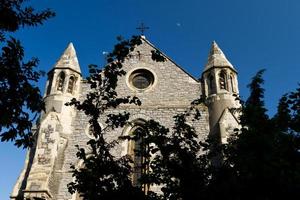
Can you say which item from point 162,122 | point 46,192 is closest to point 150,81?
point 162,122

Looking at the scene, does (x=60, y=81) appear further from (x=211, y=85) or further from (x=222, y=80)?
(x=222, y=80)

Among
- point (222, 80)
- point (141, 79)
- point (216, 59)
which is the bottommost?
point (222, 80)

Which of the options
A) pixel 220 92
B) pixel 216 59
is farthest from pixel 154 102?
pixel 216 59

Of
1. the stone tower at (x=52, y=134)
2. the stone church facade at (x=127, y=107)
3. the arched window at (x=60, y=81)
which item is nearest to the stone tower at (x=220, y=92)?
the stone church facade at (x=127, y=107)

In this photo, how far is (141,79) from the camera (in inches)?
615

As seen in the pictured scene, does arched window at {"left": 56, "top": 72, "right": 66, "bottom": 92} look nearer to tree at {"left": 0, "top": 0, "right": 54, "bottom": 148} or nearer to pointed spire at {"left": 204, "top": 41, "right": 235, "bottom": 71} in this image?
pointed spire at {"left": 204, "top": 41, "right": 235, "bottom": 71}

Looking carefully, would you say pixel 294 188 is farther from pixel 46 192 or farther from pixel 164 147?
pixel 46 192

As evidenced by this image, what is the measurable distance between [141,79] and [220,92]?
3657 mm

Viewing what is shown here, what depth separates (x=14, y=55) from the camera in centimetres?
510

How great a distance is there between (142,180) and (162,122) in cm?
721

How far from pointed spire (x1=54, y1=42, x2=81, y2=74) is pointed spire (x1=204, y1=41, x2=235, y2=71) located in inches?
231

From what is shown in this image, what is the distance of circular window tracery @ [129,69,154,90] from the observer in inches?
604

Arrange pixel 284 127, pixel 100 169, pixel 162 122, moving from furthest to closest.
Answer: pixel 162 122 → pixel 284 127 → pixel 100 169

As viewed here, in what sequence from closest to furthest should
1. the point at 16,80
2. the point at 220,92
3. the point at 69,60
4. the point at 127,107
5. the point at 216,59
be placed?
the point at 16,80, the point at 220,92, the point at 127,107, the point at 216,59, the point at 69,60
